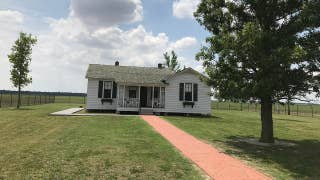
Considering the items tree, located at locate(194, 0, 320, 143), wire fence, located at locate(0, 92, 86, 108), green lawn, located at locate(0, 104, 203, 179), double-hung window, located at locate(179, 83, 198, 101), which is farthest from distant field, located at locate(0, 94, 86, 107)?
tree, located at locate(194, 0, 320, 143)

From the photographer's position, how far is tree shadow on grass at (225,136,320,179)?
29.9 feet

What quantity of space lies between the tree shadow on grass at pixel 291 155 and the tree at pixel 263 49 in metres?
1.56

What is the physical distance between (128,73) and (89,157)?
2241cm

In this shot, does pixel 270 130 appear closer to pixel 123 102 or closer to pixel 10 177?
pixel 10 177

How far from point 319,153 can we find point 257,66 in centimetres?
399

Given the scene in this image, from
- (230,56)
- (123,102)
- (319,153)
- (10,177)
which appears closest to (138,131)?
(230,56)

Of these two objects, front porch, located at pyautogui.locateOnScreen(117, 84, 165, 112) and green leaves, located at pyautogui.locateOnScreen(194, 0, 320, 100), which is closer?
green leaves, located at pyautogui.locateOnScreen(194, 0, 320, 100)

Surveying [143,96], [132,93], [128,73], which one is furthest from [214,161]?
[128,73]

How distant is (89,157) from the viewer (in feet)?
31.4

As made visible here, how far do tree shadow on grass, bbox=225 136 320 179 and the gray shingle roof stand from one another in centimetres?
1558

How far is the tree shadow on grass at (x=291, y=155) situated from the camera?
29.9 feet

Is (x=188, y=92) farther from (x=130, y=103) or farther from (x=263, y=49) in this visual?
(x=263, y=49)

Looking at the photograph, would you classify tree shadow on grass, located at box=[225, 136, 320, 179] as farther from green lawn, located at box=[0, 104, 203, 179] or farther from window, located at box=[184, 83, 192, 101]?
window, located at box=[184, 83, 192, 101]

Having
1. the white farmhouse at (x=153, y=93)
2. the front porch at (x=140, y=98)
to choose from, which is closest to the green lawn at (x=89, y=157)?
the front porch at (x=140, y=98)
